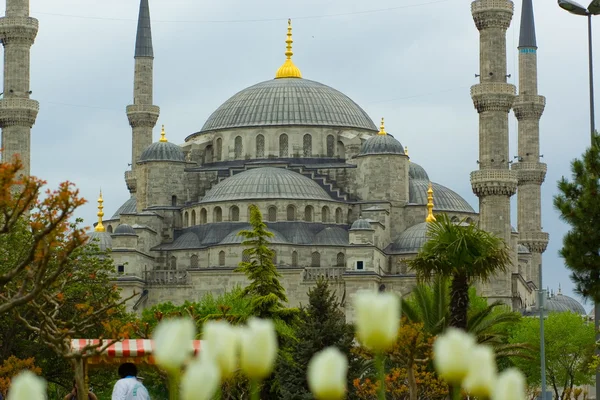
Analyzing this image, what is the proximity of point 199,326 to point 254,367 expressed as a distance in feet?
83.8

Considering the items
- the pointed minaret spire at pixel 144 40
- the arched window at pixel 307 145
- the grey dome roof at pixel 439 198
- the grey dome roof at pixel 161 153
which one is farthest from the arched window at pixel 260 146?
the grey dome roof at pixel 439 198

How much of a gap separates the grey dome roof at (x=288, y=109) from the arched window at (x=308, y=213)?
736 centimetres

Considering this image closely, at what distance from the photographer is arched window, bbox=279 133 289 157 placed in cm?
6627

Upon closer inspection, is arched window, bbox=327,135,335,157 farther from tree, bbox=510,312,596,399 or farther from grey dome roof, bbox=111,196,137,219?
tree, bbox=510,312,596,399

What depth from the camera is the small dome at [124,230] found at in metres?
58.7

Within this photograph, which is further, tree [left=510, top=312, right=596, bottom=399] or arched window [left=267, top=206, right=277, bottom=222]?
arched window [left=267, top=206, right=277, bottom=222]

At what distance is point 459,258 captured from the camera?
22938 mm

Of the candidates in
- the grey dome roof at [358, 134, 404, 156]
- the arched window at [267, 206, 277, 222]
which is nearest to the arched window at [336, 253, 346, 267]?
the arched window at [267, 206, 277, 222]

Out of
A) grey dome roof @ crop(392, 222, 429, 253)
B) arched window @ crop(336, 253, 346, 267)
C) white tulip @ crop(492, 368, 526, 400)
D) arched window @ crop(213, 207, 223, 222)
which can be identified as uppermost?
arched window @ crop(213, 207, 223, 222)

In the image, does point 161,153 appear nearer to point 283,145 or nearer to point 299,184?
point 283,145

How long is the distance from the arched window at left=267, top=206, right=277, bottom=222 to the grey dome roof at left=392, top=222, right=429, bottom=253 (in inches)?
221

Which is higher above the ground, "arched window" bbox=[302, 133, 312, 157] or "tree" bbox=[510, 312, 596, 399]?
"arched window" bbox=[302, 133, 312, 157]

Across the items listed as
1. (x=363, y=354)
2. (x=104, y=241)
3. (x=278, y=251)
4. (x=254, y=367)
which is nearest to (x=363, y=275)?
(x=278, y=251)

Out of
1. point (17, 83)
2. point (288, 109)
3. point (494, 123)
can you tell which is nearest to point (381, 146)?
point (288, 109)
